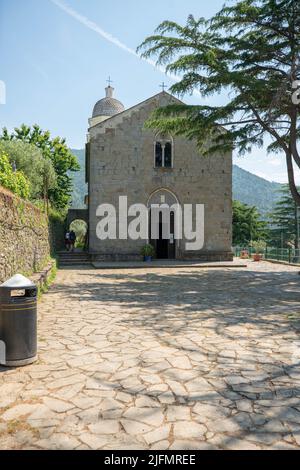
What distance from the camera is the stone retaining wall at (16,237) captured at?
7409mm

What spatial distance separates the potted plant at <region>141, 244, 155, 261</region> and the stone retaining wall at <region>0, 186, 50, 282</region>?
1055 cm

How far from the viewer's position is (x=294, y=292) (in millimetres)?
10977

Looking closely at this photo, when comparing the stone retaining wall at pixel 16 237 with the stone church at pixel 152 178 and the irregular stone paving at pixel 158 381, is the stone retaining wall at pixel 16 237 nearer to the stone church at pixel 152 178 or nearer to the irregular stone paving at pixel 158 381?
the irregular stone paving at pixel 158 381

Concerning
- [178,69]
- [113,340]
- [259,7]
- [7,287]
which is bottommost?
[113,340]

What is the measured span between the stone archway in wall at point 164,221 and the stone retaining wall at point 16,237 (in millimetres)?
11780

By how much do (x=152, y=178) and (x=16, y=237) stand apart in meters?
15.0

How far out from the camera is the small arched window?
2323 centimetres

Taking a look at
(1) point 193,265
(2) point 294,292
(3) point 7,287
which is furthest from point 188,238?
(3) point 7,287

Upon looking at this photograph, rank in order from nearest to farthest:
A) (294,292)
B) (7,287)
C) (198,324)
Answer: (7,287) < (198,324) < (294,292)

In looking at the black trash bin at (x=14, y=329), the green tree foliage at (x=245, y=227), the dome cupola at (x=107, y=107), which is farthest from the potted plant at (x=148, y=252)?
the green tree foliage at (x=245, y=227)

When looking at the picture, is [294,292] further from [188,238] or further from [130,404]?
[188,238]

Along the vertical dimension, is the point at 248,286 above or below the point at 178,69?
below

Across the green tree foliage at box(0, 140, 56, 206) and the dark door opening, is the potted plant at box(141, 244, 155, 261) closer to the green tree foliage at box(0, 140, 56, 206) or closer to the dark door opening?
the dark door opening
